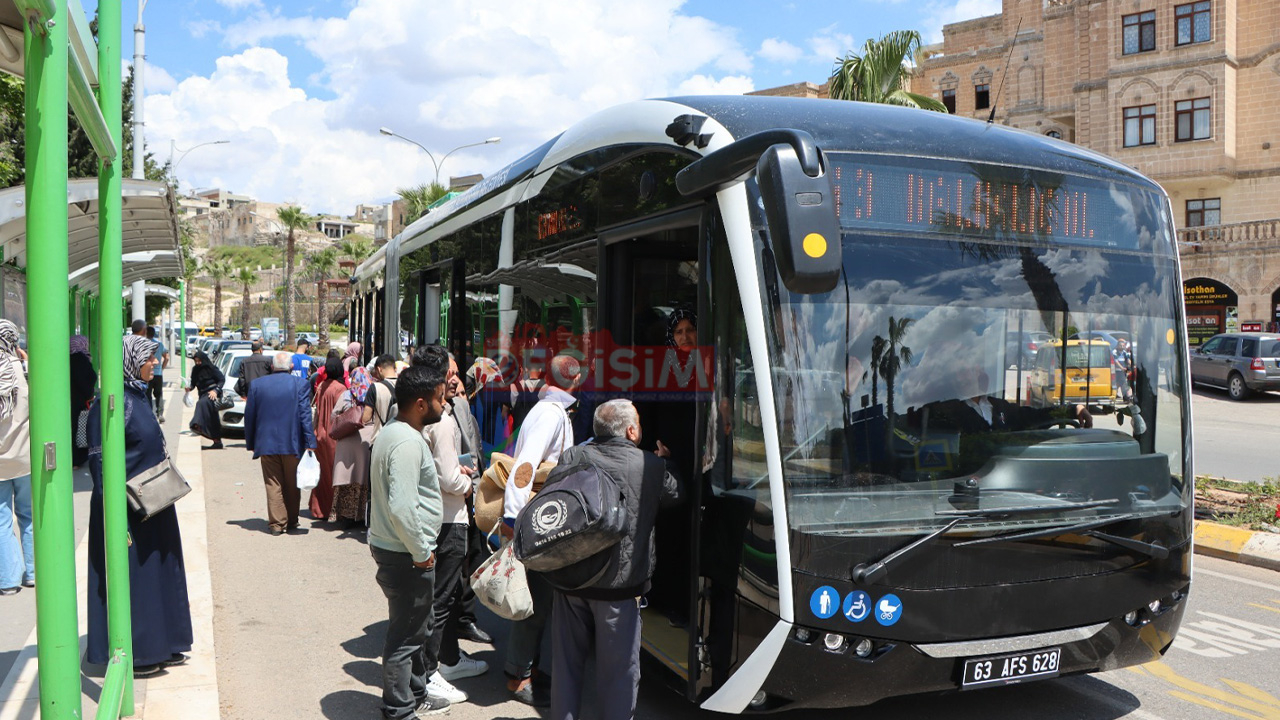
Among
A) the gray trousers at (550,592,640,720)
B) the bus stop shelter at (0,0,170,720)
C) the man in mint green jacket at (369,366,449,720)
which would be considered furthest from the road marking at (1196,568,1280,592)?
the bus stop shelter at (0,0,170,720)

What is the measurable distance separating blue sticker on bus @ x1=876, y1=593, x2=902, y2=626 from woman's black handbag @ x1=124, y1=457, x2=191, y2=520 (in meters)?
3.32

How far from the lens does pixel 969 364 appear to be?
4.50m

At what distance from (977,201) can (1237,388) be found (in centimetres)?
2615

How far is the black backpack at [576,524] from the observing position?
13.4ft

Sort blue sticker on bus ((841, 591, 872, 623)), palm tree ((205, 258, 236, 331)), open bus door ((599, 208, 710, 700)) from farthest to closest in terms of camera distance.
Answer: palm tree ((205, 258, 236, 331)), open bus door ((599, 208, 710, 700)), blue sticker on bus ((841, 591, 872, 623))

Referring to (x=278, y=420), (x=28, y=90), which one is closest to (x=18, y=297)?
(x=278, y=420)

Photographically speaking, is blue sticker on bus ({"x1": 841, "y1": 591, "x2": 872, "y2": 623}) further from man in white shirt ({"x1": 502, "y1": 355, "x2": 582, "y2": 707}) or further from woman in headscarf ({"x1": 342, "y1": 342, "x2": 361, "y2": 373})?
woman in headscarf ({"x1": 342, "y1": 342, "x2": 361, "y2": 373})

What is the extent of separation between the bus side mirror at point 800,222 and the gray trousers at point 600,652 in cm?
151

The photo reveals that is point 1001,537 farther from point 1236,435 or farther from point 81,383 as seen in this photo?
point 1236,435

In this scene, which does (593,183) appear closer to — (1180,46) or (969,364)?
(969,364)

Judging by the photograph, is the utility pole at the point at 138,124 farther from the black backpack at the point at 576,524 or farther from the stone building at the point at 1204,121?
the stone building at the point at 1204,121

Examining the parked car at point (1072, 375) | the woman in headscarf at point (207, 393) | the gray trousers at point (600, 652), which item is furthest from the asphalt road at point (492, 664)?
the woman in headscarf at point (207, 393)

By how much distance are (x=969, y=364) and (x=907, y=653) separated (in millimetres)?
1215

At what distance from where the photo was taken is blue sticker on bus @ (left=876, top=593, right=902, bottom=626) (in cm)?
421
